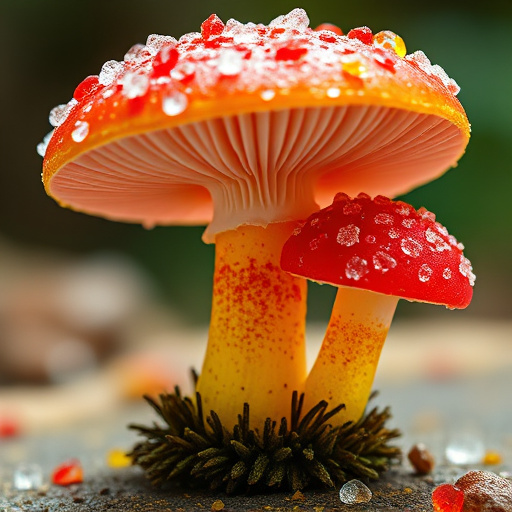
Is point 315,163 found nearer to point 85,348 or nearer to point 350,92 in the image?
point 350,92

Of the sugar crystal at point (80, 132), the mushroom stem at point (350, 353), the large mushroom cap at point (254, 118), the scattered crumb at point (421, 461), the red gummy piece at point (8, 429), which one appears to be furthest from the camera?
the red gummy piece at point (8, 429)

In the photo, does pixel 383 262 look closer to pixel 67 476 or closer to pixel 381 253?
pixel 381 253

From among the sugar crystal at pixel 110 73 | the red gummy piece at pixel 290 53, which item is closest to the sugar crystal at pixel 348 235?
the red gummy piece at pixel 290 53

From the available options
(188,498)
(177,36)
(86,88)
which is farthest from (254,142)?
(177,36)

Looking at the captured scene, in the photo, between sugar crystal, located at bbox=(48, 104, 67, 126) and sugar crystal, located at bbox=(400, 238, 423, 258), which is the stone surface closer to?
sugar crystal, located at bbox=(400, 238, 423, 258)

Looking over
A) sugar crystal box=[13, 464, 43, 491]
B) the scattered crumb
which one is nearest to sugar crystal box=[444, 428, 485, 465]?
the scattered crumb

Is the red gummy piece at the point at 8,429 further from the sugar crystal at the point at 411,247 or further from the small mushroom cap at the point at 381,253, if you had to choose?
the sugar crystal at the point at 411,247

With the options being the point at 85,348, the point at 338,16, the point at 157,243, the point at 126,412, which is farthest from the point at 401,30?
the point at 126,412
